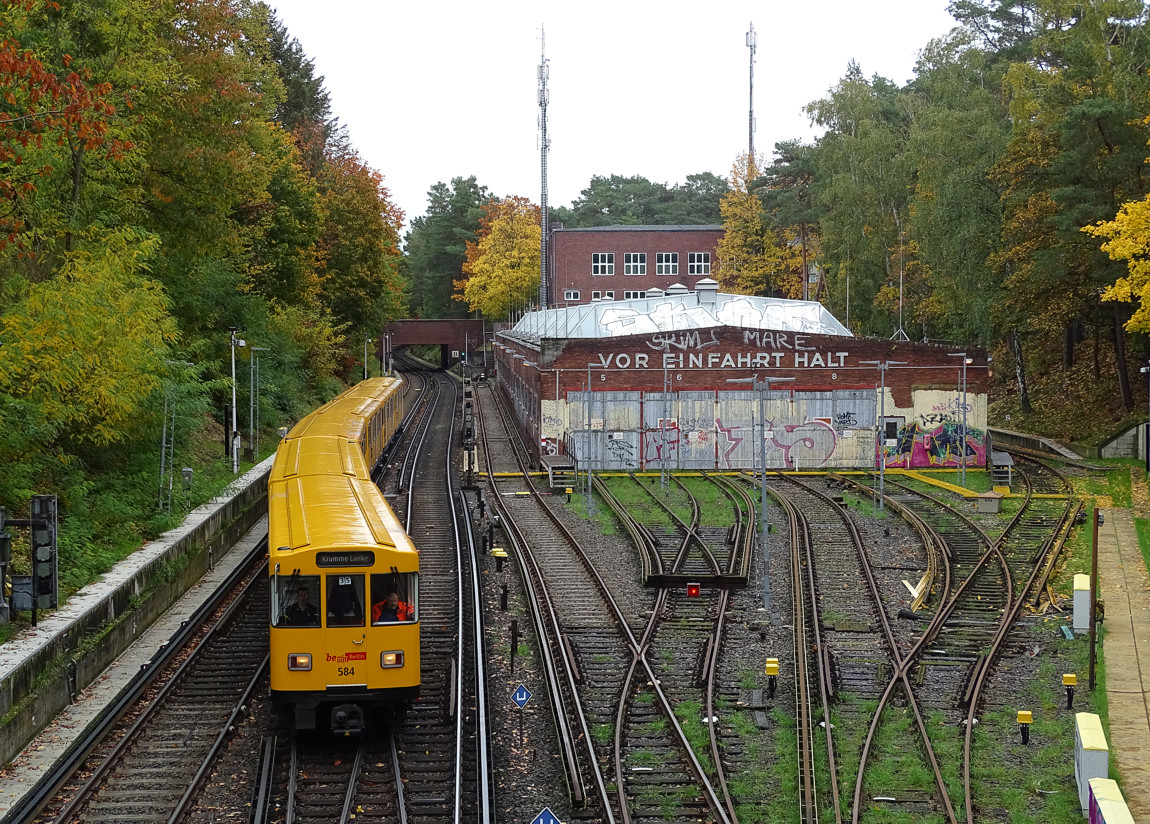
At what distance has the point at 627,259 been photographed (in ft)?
248

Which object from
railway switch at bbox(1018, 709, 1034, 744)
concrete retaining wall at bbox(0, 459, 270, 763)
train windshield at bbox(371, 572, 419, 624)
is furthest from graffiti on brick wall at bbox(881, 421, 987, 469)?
train windshield at bbox(371, 572, 419, 624)

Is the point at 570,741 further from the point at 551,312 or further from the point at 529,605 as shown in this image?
the point at 551,312

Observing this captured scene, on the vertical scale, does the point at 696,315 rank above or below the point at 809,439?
above

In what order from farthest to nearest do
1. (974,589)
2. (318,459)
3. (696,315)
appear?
(696,315) < (974,589) < (318,459)

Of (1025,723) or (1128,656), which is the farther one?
(1128,656)

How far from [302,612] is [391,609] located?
958mm

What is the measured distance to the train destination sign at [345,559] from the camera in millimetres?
13031

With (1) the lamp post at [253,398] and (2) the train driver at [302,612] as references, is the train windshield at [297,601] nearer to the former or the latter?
(2) the train driver at [302,612]

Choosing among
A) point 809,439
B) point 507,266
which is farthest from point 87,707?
point 507,266

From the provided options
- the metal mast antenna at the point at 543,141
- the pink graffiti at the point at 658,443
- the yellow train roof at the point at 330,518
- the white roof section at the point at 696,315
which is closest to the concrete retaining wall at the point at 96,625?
the yellow train roof at the point at 330,518

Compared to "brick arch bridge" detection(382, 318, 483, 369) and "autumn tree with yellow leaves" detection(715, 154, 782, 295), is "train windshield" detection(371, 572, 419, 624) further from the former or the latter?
"brick arch bridge" detection(382, 318, 483, 369)

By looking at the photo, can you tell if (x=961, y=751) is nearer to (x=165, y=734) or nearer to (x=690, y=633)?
(x=690, y=633)

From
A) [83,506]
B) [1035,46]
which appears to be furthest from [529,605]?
[1035,46]

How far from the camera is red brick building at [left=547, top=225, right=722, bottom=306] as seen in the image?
75.2 m
